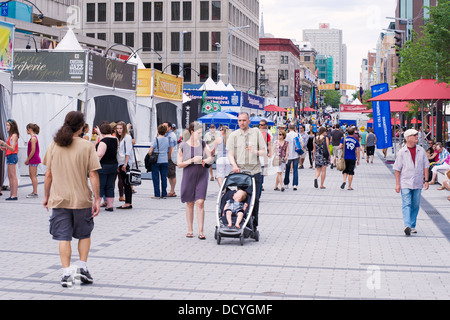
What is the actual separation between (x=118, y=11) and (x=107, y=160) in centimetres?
7291

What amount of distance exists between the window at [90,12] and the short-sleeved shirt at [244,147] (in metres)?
77.1

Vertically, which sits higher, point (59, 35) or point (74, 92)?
point (59, 35)

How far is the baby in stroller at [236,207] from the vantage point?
33.5ft

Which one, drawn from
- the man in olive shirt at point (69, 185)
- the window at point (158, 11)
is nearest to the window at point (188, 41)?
the window at point (158, 11)

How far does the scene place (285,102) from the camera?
473 ft

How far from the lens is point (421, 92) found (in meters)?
22.8

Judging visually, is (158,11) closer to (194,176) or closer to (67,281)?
(194,176)

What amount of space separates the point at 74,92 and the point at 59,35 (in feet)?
129

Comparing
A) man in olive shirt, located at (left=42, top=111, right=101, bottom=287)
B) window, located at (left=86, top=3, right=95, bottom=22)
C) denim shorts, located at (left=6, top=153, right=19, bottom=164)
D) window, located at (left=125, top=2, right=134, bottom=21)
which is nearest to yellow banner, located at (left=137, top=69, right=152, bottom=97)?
denim shorts, located at (left=6, top=153, right=19, bottom=164)

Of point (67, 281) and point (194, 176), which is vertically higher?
point (194, 176)

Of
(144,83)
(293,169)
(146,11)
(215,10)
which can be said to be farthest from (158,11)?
(293,169)

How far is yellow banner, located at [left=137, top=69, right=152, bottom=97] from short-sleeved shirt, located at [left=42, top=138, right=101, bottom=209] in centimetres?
2100
